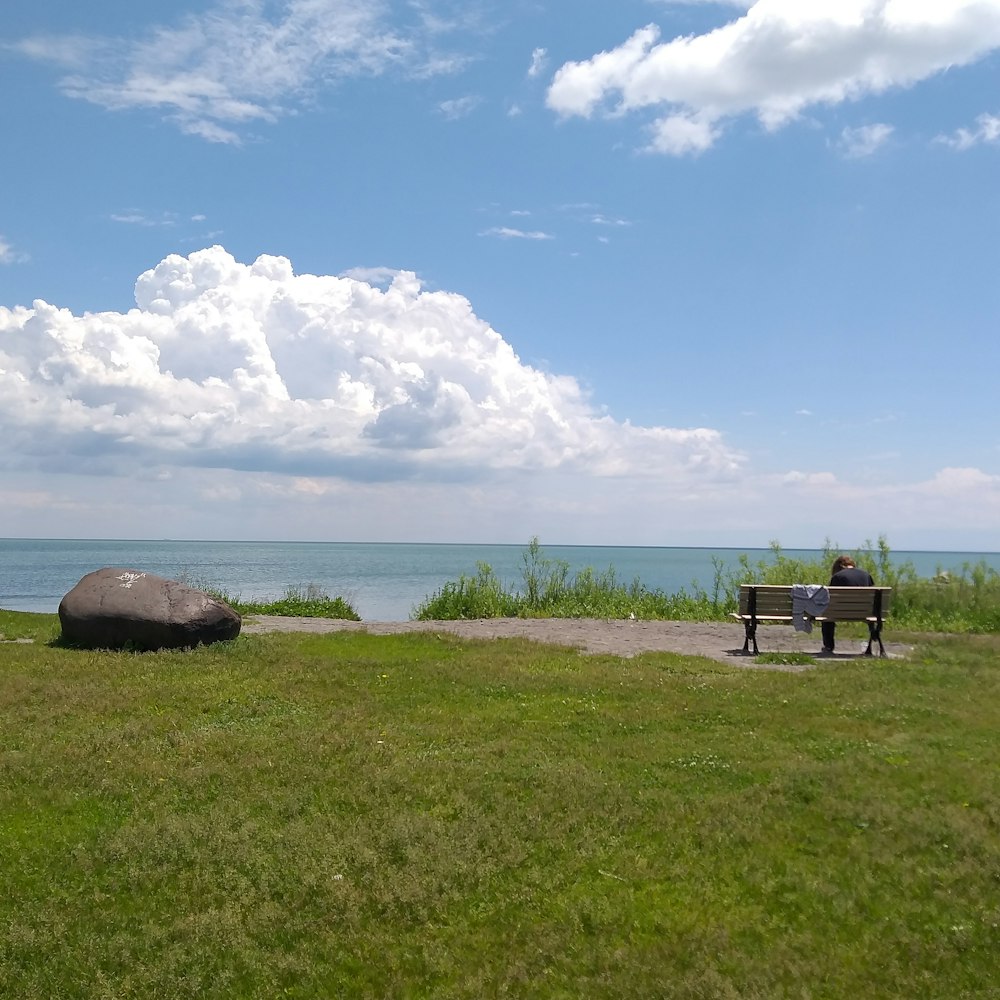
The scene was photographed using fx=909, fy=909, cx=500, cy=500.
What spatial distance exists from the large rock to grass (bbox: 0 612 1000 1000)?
370 centimetres

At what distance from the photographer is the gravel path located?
16.6m

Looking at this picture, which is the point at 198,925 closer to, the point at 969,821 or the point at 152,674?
the point at 969,821

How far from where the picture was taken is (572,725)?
10.0 metres

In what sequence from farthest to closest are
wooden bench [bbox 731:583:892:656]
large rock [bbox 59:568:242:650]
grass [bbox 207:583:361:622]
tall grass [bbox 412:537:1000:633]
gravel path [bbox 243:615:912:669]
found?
1. grass [bbox 207:583:361:622]
2. tall grass [bbox 412:537:1000:633]
3. gravel path [bbox 243:615:912:669]
4. wooden bench [bbox 731:583:892:656]
5. large rock [bbox 59:568:242:650]

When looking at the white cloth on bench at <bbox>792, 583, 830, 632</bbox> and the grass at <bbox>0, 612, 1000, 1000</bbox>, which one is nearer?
the grass at <bbox>0, 612, 1000, 1000</bbox>

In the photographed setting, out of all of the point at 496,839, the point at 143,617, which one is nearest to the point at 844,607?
the point at 496,839

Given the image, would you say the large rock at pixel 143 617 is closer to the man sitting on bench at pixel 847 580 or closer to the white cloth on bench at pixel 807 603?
the white cloth on bench at pixel 807 603

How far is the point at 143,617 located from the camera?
1530 centimetres

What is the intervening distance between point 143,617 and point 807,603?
1151cm

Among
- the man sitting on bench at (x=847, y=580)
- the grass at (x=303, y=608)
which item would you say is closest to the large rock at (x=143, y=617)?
the grass at (x=303, y=608)

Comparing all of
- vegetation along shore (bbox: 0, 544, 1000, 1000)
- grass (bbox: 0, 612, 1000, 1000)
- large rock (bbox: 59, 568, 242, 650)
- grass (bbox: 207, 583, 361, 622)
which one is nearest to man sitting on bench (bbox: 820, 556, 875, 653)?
vegetation along shore (bbox: 0, 544, 1000, 1000)

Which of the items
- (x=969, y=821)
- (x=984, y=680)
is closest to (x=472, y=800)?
(x=969, y=821)

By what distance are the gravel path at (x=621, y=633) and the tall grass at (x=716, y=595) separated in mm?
2194

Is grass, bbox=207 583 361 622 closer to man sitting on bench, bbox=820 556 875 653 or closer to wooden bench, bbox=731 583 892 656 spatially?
wooden bench, bbox=731 583 892 656
